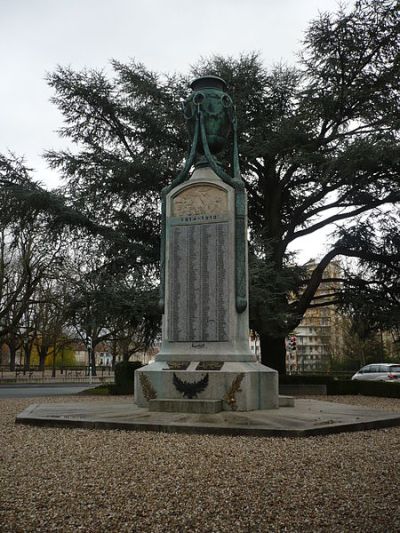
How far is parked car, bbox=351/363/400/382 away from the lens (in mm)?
26891

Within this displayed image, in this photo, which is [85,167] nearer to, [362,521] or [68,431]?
[68,431]

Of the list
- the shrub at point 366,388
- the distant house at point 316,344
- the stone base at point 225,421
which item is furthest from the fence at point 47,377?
the stone base at point 225,421

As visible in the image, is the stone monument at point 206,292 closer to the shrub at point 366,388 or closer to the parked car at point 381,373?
the shrub at point 366,388

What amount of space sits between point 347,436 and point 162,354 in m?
3.85

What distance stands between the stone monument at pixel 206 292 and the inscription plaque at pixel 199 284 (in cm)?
2

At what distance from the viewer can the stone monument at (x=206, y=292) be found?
378 inches

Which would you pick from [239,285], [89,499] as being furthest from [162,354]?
[89,499]

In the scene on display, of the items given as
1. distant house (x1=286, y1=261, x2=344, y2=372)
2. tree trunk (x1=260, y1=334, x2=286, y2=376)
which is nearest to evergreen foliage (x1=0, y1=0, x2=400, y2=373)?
tree trunk (x1=260, y1=334, x2=286, y2=376)

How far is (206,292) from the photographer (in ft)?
34.9

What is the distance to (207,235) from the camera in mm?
10844

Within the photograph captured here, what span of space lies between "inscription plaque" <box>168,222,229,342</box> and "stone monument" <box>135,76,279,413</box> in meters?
0.02

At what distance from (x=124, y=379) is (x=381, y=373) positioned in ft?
44.6

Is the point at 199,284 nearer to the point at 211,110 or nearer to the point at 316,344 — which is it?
the point at 211,110

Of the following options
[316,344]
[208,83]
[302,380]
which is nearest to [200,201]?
[208,83]
